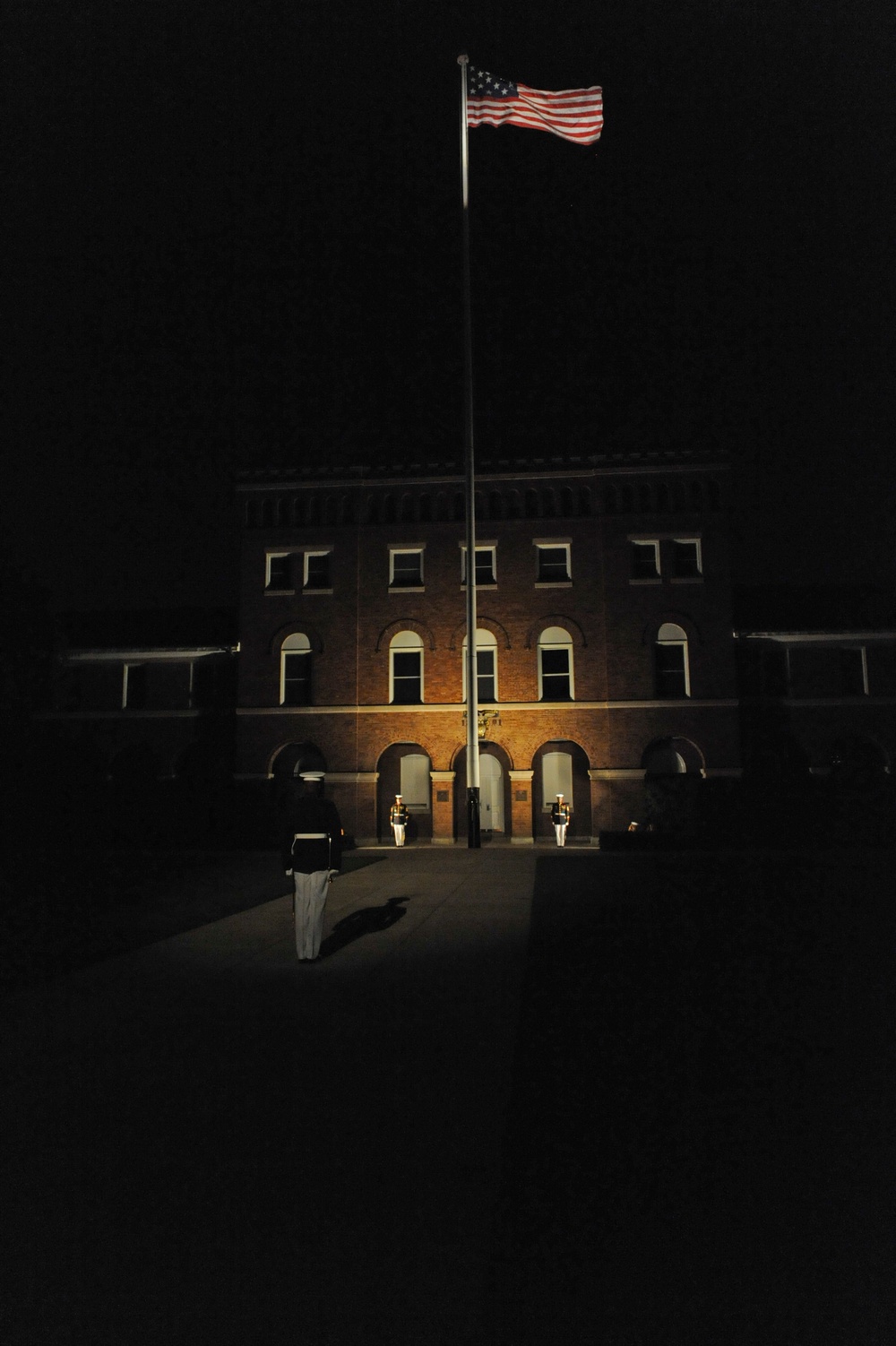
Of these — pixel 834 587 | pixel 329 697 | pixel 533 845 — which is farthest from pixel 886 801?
pixel 329 697

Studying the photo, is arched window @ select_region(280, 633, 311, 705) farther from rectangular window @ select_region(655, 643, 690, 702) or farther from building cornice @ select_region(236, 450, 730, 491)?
rectangular window @ select_region(655, 643, 690, 702)

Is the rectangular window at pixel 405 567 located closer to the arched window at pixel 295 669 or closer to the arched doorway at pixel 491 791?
the arched window at pixel 295 669

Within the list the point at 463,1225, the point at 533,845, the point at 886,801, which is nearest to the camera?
the point at 463,1225

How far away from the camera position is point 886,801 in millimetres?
25359

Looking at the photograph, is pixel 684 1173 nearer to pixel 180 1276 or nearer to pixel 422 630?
pixel 180 1276

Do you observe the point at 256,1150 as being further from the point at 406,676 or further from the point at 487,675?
the point at 406,676

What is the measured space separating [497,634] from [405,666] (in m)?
3.24

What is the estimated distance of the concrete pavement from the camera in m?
3.45

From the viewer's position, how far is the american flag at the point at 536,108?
21203 mm

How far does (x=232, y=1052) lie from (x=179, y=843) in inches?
825

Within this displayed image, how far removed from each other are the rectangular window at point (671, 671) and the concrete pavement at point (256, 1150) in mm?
23057

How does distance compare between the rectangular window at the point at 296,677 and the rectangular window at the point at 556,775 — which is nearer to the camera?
the rectangular window at the point at 296,677

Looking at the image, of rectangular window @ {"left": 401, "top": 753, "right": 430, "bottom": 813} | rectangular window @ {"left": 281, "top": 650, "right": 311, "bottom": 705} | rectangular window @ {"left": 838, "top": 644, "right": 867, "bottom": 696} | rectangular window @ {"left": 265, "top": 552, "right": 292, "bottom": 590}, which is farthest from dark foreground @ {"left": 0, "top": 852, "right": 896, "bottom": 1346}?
rectangular window @ {"left": 838, "top": 644, "right": 867, "bottom": 696}

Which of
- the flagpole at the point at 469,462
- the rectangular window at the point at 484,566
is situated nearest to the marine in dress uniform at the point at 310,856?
the flagpole at the point at 469,462
